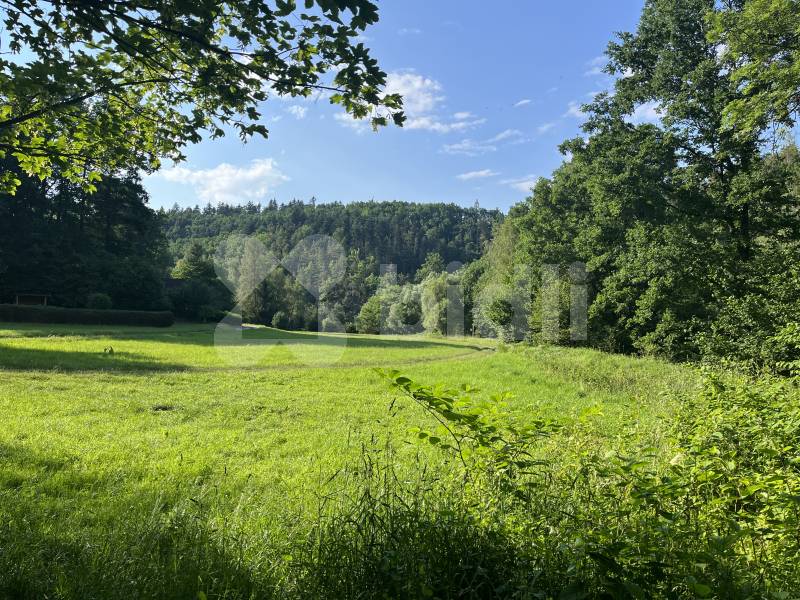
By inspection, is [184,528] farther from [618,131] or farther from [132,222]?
[132,222]

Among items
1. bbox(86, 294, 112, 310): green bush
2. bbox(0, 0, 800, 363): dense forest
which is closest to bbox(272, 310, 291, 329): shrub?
bbox(0, 0, 800, 363): dense forest

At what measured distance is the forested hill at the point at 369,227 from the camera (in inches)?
4899

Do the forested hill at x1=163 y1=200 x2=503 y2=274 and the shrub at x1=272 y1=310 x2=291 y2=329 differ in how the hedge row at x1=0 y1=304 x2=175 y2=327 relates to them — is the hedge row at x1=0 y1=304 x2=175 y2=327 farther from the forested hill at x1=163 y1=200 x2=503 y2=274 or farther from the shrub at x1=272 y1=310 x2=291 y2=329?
the forested hill at x1=163 y1=200 x2=503 y2=274

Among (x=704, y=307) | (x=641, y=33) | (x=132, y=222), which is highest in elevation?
(x=641, y=33)

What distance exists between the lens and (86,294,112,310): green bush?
4066 centimetres

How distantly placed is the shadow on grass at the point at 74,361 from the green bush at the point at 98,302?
2425 centimetres

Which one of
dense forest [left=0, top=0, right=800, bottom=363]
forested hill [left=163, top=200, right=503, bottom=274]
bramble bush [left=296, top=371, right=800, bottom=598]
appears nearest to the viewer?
bramble bush [left=296, top=371, right=800, bottom=598]

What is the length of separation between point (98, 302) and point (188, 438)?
40051 mm

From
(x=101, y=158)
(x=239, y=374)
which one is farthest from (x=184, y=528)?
(x=239, y=374)

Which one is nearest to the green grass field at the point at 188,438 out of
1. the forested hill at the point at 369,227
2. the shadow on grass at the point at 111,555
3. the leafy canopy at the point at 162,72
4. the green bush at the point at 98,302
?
the shadow on grass at the point at 111,555

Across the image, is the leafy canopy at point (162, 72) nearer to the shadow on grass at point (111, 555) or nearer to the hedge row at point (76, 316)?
the shadow on grass at point (111, 555)

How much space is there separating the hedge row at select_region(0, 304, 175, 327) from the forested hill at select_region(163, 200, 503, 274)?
70.1m

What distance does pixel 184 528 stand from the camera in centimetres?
361

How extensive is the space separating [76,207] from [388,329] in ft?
139
